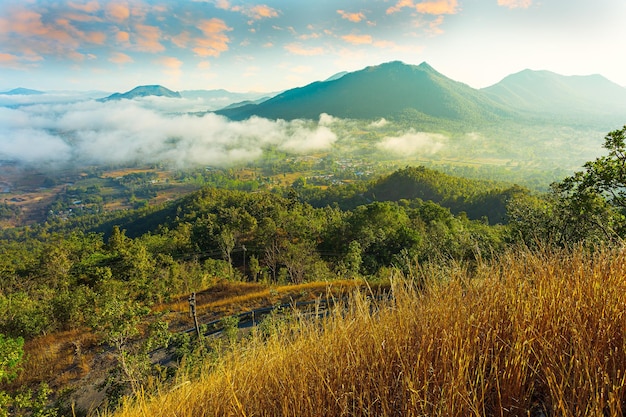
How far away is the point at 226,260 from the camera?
2794cm

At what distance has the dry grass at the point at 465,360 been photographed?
106 cm

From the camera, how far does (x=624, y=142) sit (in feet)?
21.6

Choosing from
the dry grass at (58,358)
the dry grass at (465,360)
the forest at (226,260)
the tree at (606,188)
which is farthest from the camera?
the dry grass at (58,358)

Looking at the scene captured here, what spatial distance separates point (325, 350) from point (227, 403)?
560 mm

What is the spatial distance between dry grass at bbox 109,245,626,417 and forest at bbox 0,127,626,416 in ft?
1.50

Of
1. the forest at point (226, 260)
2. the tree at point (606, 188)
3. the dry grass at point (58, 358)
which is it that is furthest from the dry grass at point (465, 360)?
the dry grass at point (58, 358)

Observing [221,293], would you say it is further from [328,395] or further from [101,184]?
[101,184]

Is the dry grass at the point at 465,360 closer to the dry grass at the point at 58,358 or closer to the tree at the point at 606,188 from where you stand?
the tree at the point at 606,188

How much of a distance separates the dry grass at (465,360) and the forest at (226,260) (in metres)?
0.46

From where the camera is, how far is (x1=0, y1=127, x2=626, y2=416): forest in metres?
4.84

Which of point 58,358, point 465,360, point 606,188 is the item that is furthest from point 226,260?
point 465,360

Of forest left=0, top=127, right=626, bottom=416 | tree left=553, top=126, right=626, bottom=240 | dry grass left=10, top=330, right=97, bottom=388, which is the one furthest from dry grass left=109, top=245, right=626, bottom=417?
dry grass left=10, top=330, right=97, bottom=388

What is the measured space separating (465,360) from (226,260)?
93.2 feet

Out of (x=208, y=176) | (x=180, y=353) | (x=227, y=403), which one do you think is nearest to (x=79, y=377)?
(x=180, y=353)
